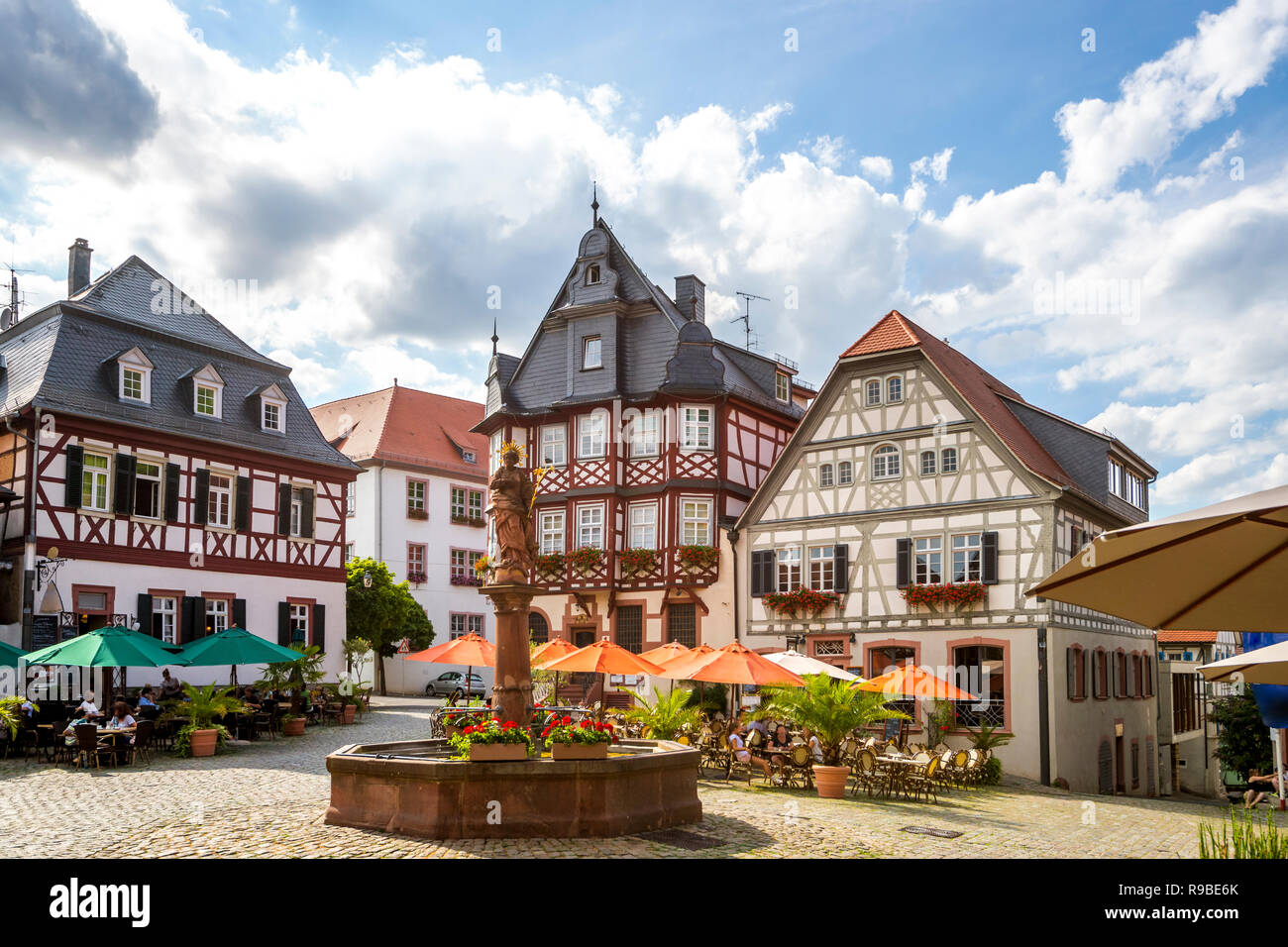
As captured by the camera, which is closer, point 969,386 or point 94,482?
point 94,482

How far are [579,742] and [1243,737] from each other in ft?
111

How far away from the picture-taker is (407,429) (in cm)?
4953

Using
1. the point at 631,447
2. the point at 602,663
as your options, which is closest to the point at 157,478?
the point at 631,447

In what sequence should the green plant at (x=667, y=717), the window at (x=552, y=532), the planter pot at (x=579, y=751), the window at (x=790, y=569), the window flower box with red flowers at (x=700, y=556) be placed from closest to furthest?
the planter pot at (x=579, y=751)
the green plant at (x=667, y=717)
the window at (x=790, y=569)
the window flower box with red flowers at (x=700, y=556)
the window at (x=552, y=532)

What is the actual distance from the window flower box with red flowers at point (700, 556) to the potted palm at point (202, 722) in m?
13.0

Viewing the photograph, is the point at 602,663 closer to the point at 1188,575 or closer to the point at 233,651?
the point at 233,651

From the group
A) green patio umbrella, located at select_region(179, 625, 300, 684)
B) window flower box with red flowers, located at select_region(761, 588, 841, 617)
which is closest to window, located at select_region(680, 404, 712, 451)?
window flower box with red flowers, located at select_region(761, 588, 841, 617)

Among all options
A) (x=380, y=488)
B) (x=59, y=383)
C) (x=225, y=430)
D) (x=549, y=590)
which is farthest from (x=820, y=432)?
(x=380, y=488)

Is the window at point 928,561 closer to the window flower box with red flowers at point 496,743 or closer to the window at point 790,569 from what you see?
the window at point 790,569

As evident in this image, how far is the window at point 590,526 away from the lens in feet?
111

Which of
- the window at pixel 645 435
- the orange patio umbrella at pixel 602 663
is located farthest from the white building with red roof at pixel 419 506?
the orange patio umbrella at pixel 602 663

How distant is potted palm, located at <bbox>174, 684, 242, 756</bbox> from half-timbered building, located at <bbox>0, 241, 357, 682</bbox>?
5.53 meters

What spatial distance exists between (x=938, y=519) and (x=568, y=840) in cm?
1809

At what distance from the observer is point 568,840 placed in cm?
1195
